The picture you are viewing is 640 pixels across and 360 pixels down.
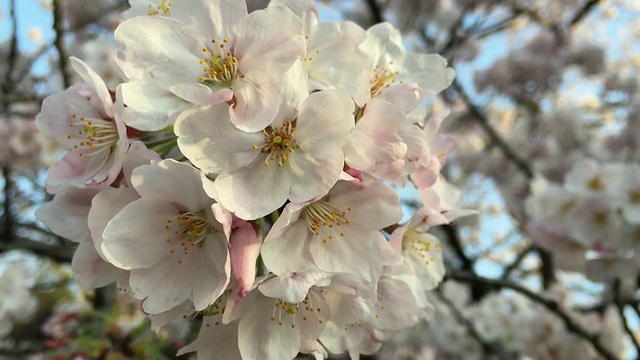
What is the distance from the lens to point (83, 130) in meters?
0.89

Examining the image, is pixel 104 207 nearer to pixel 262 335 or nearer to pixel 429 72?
pixel 262 335

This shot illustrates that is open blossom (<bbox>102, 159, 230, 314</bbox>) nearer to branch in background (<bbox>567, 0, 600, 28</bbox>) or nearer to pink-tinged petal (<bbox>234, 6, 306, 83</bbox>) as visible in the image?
pink-tinged petal (<bbox>234, 6, 306, 83</bbox>)

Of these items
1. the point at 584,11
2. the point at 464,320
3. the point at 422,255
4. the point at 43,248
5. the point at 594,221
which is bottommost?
the point at 464,320

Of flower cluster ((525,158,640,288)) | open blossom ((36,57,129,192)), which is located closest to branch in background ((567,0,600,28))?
flower cluster ((525,158,640,288))

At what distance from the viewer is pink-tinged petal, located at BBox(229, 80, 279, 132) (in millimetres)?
775

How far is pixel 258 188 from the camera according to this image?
2.62 feet

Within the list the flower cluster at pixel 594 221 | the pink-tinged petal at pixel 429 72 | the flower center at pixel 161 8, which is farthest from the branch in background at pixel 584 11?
the flower center at pixel 161 8

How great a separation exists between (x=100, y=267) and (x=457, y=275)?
1.25 metres

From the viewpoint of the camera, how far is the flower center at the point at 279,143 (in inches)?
33.1

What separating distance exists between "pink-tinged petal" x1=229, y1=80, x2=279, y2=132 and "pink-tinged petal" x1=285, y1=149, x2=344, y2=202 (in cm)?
9

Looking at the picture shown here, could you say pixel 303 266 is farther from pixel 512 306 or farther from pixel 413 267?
pixel 512 306

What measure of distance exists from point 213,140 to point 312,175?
157mm

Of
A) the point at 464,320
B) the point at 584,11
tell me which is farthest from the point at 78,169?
the point at 584,11

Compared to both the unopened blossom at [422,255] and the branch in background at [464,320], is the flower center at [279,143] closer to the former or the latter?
the unopened blossom at [422,255]
